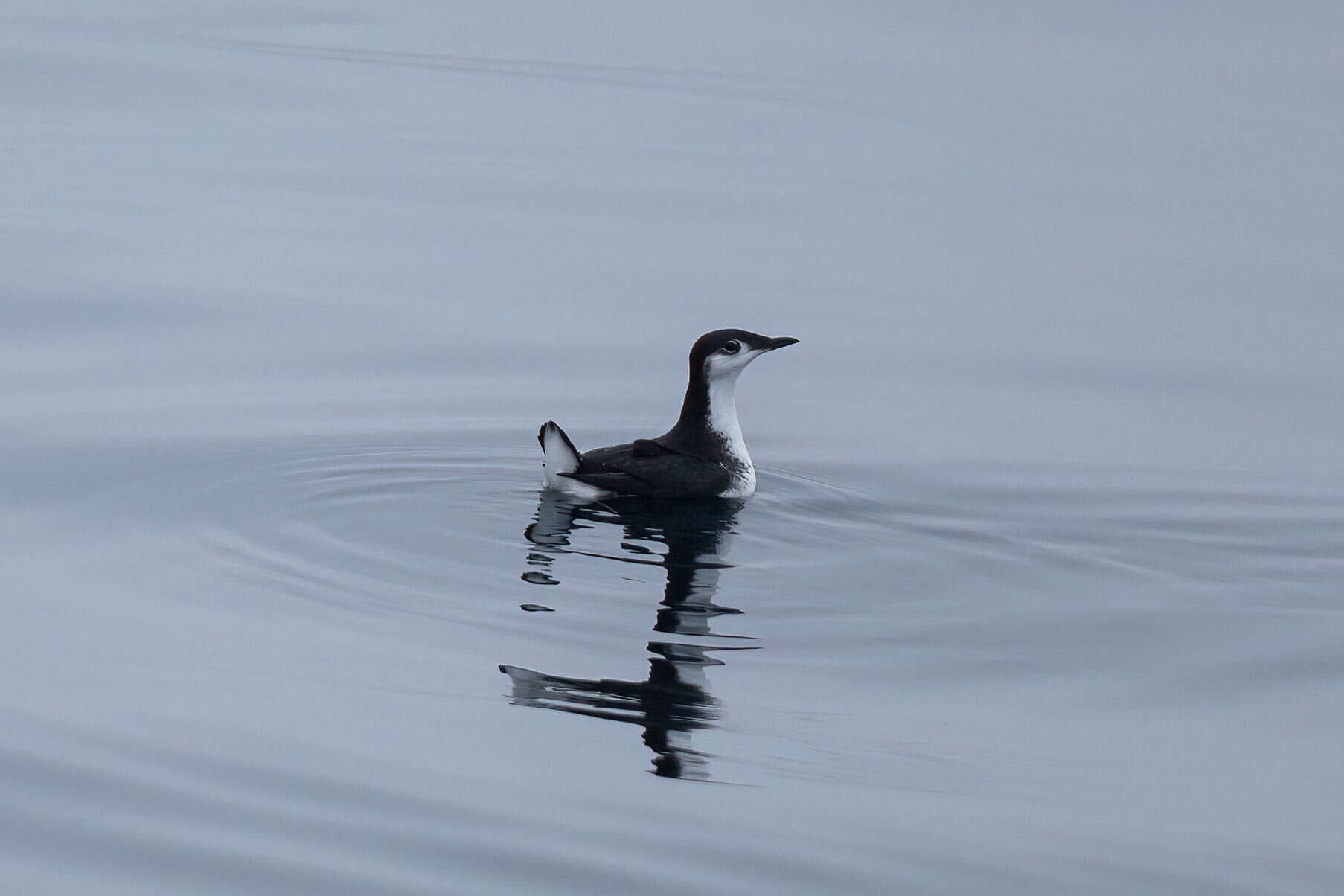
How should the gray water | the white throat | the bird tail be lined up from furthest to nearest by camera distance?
the white throat → the bird tail → the gray water

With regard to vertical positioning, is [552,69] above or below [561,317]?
above

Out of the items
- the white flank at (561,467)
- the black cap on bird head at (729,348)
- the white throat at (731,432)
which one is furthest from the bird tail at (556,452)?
the black cap on bird head at (729,348)

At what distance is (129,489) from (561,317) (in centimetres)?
624

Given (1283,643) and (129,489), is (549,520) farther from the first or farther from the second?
(1283,643)

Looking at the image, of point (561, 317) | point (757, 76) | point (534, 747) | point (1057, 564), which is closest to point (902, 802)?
point (534, 747)

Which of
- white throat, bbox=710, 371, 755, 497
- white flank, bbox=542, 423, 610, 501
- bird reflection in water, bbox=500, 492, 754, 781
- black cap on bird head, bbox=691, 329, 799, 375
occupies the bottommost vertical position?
bird reflection in water, bbox=500, 492, 754, 781

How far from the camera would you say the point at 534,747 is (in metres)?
6.93

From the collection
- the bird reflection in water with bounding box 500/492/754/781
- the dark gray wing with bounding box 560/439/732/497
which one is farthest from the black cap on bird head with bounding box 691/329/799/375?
the bird reflection in water with bounding box 500/492/754/781

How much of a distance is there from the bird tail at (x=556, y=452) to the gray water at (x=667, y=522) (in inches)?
13.7

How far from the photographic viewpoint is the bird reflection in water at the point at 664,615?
286 inches

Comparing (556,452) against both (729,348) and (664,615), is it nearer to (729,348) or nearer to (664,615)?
(729,348)

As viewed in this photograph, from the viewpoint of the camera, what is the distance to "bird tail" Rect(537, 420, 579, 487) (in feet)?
35.2

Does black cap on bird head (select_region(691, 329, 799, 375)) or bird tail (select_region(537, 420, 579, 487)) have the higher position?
black cap on bird head (select_region(691, 329, 799, 375))

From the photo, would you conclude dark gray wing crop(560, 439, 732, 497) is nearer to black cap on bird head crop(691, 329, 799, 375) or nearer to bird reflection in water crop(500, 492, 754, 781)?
bird reflection in water crop(500, 492, 754, 781)
